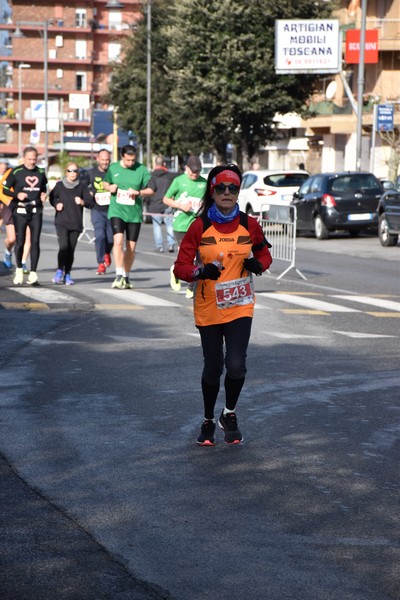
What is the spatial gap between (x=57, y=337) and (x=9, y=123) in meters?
127

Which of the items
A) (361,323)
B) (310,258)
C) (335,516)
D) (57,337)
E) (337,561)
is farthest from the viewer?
(310,258)

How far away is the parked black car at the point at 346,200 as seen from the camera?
107 ft

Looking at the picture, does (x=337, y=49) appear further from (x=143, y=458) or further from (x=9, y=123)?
(x=9, y=123)

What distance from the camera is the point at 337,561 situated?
5180mm

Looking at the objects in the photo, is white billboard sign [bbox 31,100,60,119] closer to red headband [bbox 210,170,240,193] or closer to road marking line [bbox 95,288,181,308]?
road marking line [bbox 95,288,181,308]

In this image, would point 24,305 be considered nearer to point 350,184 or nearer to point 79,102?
point 350,184

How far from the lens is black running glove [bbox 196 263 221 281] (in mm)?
7379

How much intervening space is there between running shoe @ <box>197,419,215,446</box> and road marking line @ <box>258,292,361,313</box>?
8165 millimetres

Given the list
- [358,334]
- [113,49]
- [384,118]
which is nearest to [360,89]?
[384,118]

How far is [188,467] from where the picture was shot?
7.00 m

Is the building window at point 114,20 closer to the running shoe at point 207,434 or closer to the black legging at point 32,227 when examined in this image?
the black legging at point 32,227

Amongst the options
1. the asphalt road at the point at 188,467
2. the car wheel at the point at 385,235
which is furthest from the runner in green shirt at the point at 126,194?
the car wheel at the point at 385,235

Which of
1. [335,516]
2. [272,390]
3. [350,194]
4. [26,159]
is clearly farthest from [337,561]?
[350,194]

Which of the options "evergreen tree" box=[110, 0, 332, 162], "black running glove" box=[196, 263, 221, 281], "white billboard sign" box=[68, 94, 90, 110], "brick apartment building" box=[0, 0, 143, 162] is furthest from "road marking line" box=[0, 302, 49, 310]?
"brick apartment building" box=[0, 0, 143, 162]
